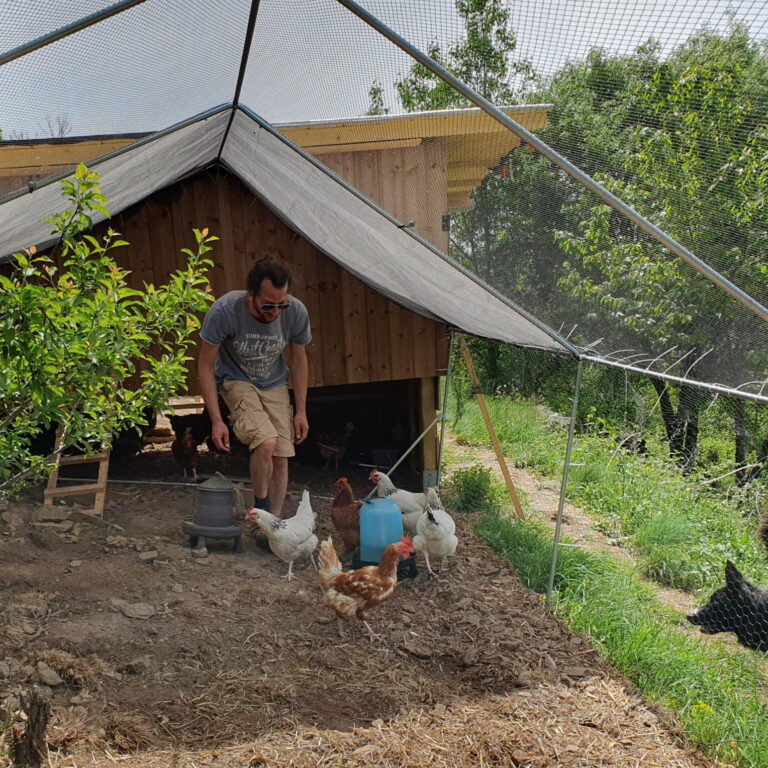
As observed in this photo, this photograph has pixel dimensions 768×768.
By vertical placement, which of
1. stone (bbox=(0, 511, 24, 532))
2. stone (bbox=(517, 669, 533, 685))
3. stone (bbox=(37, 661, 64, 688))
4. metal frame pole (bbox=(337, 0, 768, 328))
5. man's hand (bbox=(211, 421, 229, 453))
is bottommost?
stone (bbox=(517, 669, 533, 685))

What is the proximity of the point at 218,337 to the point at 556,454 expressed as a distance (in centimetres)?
536

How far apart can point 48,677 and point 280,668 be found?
38.5 inches

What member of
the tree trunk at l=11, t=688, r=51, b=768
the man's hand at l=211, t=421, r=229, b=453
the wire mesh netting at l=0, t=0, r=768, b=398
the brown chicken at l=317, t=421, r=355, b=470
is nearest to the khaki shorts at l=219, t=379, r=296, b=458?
the man's hand at l=211, t=421, r=229, b=453

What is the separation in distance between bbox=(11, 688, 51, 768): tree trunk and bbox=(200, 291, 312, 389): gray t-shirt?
2.43 meters

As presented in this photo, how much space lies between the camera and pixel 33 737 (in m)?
2.22

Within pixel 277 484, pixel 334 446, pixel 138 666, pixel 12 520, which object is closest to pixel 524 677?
pixel 138 666

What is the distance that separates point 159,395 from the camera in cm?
257

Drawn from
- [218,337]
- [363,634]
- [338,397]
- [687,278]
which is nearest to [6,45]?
[218,337]

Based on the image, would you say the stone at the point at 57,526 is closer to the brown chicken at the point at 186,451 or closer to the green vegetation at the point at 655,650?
A: the brown chicken at the point at 186,451

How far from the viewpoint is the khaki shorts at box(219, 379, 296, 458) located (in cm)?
451

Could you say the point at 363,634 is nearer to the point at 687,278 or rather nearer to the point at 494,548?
the point at 494,548

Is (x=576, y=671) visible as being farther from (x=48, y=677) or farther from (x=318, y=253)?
(x=318, y=253)

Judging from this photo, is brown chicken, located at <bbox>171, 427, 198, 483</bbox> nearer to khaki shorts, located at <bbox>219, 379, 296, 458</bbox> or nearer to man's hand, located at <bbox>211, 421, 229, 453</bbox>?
khaki shorts, located at <bbox>219, 379, 296, 458</bbox>

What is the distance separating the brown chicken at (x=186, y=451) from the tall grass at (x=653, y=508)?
355 cm
